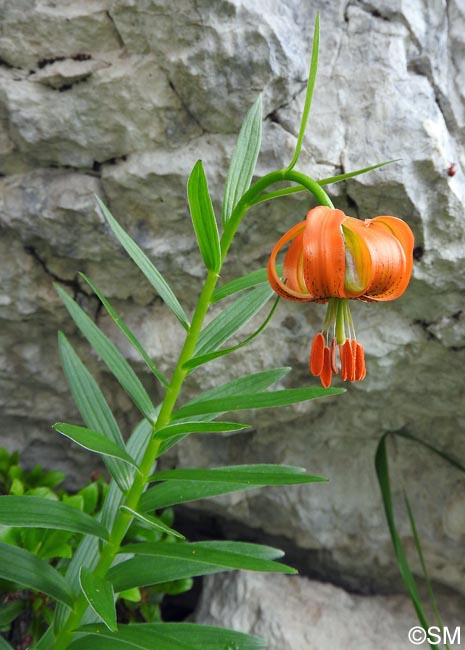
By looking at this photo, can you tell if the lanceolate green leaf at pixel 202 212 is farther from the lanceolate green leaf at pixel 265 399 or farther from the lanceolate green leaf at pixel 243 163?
the lanceolate green leaf at pixel 265 399

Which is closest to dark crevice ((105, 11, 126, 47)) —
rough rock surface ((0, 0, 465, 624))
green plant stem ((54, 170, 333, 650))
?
rough rock surface ((0, 0, 465, 624))

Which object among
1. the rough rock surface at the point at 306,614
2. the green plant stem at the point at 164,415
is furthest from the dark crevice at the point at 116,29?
the rough rock surface at the point at 306,614

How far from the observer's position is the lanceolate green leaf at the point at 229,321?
2.88 feet

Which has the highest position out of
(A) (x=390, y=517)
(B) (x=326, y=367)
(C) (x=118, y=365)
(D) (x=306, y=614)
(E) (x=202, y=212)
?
(E) (x=202, y=212)

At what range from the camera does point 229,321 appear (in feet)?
2.94

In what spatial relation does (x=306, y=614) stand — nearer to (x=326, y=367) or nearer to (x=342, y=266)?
(x=326, y=367)

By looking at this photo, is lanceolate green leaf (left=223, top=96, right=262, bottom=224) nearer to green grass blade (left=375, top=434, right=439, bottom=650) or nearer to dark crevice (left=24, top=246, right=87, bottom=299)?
dark crevice (left=24, top=246, right=87, bottom=299)

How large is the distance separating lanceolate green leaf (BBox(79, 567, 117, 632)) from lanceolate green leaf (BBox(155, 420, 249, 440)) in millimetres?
187

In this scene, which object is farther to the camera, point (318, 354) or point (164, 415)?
point (164, 415)

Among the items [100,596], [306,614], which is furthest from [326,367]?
[306,614]

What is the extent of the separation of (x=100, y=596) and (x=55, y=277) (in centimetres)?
71

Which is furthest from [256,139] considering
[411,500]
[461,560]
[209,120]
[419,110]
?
[461,560]

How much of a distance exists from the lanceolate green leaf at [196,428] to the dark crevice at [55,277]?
58cm

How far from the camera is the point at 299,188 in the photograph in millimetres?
718
